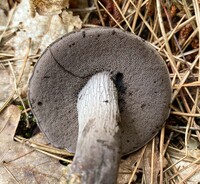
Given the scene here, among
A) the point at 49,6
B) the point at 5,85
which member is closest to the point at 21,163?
the point at 5,85

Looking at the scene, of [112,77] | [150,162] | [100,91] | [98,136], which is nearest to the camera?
[98,136]

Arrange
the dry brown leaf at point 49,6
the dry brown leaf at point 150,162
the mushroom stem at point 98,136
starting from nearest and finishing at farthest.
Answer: the mushroom stem at point 98,136 → the dry brown leaf at point 150,162 → the dry brown leaf at point 49,6

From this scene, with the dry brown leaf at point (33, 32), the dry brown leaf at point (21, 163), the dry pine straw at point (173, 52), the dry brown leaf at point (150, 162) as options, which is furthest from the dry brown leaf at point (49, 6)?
the dry brown leaf at point (150, 162)

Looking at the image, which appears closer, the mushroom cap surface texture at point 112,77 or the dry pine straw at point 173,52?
the mushroom cap surface texture at point 112,77

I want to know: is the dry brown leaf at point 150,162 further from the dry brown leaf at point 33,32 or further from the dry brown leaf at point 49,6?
the dry brown leaf at point 49,6

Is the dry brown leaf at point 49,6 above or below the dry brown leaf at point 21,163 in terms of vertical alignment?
above

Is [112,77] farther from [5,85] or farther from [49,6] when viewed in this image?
[5,85]

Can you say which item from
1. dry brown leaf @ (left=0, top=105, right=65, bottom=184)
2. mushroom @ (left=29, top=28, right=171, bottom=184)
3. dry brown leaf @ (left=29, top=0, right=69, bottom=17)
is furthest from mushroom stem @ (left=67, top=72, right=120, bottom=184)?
dry brown leaf @ (left=29, top=0, right=69, bottom=17)
